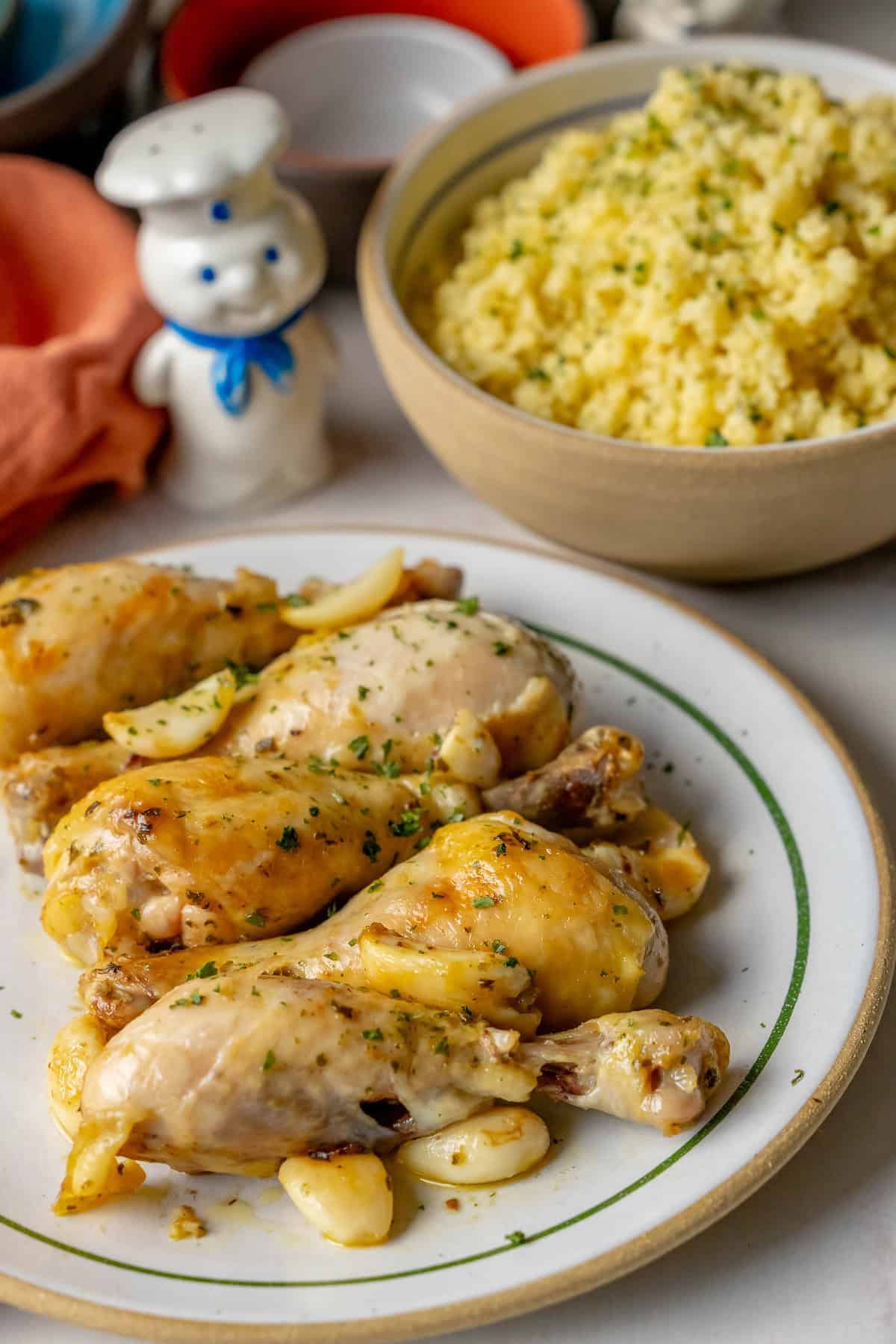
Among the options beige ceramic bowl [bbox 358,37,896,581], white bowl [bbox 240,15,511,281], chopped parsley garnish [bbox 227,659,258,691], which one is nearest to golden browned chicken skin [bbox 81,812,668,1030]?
chopped parsley garnish [bbox 227,659,258,691]

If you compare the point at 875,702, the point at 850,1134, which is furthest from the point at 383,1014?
the point at 875,702

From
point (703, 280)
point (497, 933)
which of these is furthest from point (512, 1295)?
point (703, 280)

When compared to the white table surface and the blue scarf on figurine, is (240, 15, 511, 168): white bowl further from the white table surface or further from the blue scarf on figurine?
the blue scarf on figurine

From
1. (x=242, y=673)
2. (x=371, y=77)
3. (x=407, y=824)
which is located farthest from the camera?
(x=371, y=77)

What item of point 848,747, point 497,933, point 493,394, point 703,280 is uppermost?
point 703,280

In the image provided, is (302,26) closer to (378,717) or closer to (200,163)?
(200,163)

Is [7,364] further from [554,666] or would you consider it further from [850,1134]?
[850,1134]

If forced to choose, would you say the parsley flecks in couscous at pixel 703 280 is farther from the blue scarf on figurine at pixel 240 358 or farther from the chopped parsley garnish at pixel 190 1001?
the chopped parsley garnish at pixel 190 1001
